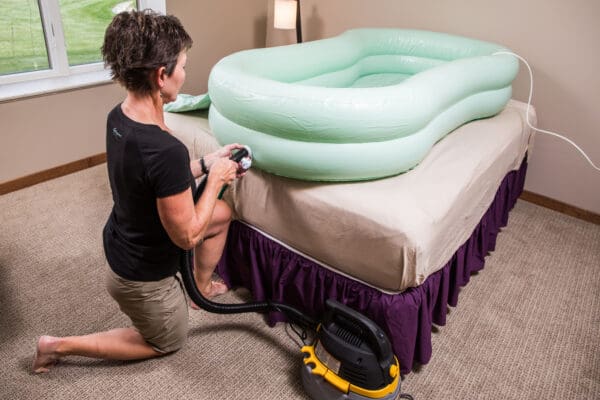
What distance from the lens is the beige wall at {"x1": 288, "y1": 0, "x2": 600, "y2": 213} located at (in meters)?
2.18

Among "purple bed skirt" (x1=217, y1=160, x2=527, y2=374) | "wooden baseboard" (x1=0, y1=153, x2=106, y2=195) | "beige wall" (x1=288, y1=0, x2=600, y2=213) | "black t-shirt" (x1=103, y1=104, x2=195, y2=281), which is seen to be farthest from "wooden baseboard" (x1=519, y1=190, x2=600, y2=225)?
"wooden baseboard" (x1=0, y1=153, x2=106, y2=195)

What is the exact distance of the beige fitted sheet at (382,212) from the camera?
3.92 feet

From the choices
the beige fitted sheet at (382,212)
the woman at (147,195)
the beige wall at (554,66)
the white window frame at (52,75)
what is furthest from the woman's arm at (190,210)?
the beige wall at (554,66)

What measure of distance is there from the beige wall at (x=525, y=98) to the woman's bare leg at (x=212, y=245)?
4.68 feet

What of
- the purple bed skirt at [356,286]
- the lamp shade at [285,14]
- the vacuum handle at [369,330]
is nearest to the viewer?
the vacuum handle at [369,330]

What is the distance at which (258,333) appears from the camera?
5.06 feet

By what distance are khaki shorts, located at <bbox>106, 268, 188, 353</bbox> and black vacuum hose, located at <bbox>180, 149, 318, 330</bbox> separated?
0.14ft

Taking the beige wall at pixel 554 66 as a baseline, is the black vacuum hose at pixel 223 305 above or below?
below

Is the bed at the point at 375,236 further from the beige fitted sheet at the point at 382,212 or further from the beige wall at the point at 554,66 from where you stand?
the beige wall at the point at 554,66

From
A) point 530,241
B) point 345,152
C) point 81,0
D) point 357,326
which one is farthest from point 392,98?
point 81,0

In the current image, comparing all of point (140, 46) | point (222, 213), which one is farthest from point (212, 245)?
point (140, 46)

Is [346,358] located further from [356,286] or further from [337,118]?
[337,118]

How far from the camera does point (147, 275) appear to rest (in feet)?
3.85

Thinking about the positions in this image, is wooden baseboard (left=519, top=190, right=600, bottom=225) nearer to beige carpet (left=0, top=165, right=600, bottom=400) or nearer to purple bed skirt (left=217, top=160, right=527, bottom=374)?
beige carpet (left=0, top=165, right=600, bottom=400)
